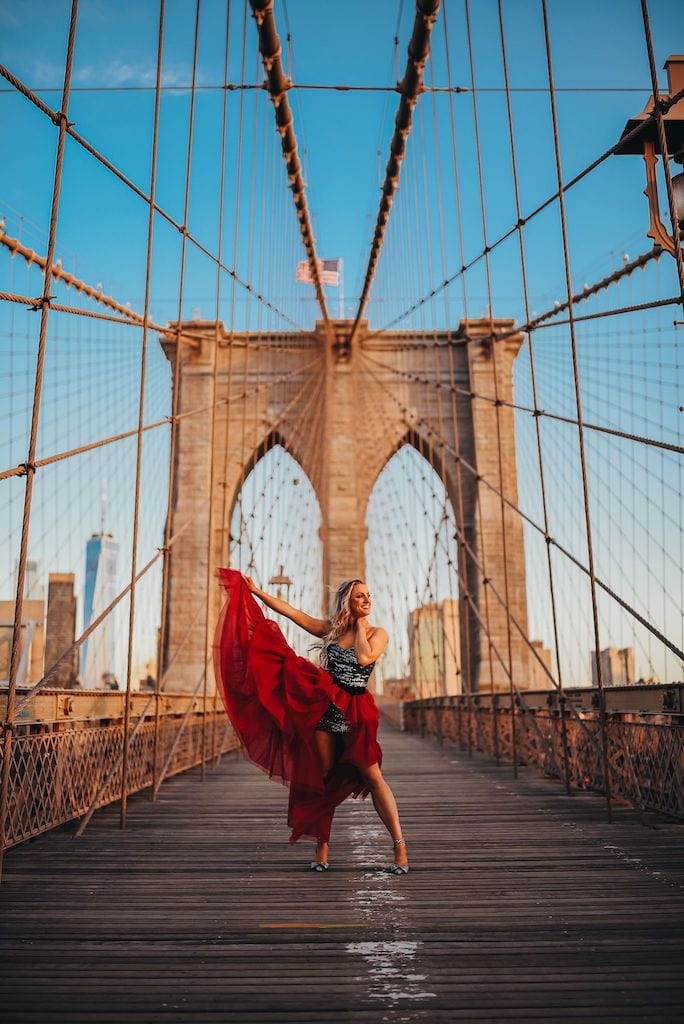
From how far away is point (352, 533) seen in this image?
1791 cm

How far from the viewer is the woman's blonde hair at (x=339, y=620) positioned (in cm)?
322

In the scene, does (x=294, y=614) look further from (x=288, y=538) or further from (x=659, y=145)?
(x=288, y=538)

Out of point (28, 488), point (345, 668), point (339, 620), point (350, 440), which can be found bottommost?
point (345, 668)

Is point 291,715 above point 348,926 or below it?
above

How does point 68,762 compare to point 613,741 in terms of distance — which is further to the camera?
point 613,741

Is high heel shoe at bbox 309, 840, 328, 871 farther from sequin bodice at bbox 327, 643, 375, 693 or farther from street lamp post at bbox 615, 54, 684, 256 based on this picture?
street lamp post at bbox 615, 54, 684, 256

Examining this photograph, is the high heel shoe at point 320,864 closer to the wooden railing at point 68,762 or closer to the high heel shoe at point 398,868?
the high heel shoe at point 398,868

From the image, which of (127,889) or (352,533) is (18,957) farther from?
(352,533)

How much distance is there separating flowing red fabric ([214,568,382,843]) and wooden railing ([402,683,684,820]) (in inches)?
62.0

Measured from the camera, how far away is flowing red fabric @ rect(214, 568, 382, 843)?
10.4 feet

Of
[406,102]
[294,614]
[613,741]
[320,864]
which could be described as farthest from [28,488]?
[406,102]

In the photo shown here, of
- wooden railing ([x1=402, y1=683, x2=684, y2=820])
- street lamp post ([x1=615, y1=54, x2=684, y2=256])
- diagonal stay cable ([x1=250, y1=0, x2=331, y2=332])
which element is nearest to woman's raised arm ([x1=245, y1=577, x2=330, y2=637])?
wooden railing ([x1=402, y1=683, x2=684, y2=820])

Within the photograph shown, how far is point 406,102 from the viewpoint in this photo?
10344 mm

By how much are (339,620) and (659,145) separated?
2.74 meters
